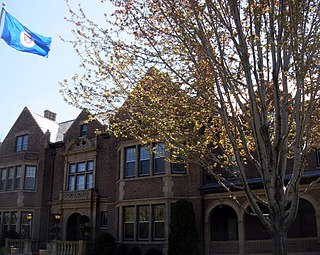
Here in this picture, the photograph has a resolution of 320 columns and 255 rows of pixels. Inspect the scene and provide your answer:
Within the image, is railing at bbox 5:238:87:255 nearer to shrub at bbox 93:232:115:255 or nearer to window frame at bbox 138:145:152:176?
shrub at bbox 93:232:115:255

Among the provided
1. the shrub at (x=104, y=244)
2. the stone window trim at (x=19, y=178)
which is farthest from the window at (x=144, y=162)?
the stone window trim at (x=19, y=178)

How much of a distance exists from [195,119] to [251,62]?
6.71ft

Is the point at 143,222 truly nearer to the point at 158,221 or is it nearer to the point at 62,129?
the point at 158,221

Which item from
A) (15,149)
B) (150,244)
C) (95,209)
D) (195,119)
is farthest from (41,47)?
(15,149)

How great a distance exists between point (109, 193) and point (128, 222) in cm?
268

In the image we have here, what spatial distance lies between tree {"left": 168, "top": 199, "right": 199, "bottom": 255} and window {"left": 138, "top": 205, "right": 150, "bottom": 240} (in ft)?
8.96

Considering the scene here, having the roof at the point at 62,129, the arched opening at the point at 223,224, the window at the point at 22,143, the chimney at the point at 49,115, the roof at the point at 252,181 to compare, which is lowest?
the arched opening at the point at 223,224

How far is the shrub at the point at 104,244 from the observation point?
1952 cm

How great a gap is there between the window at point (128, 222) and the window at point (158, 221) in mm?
1434

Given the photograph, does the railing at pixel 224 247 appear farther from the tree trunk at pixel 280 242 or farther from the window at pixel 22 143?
the window at pixel 22 143

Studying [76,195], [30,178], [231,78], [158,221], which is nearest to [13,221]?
[30,178]

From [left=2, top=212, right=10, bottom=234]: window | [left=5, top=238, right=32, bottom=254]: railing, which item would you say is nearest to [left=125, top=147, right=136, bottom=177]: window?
[left=5, top=238, right=32, bottom=254]: railing

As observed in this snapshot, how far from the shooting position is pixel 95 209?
23406 millimetres

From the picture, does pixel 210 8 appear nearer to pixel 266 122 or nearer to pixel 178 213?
pixel 266 122
